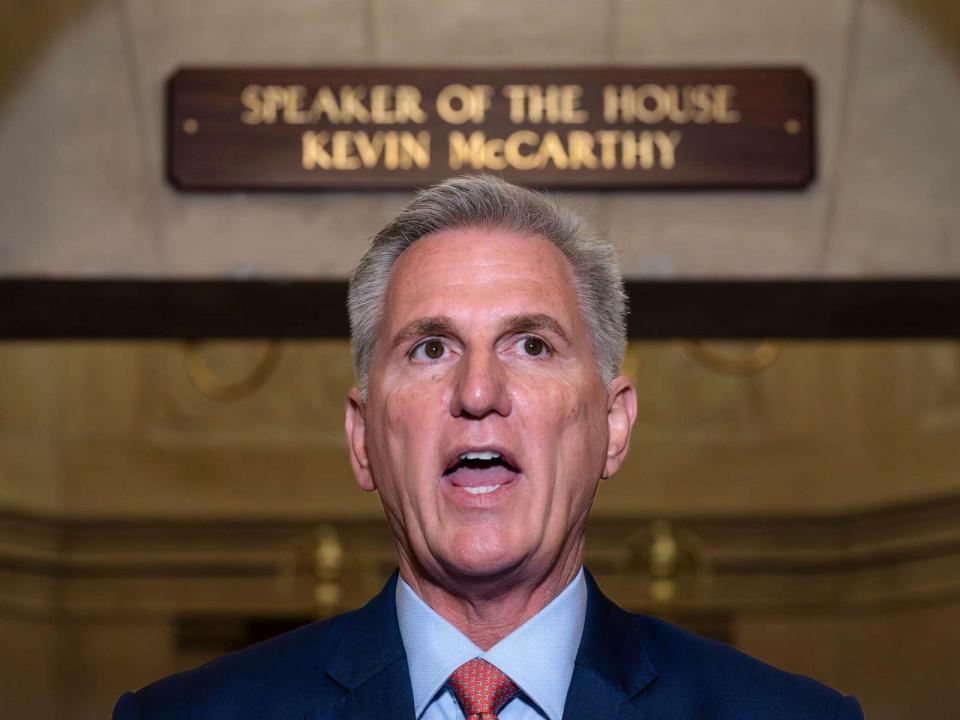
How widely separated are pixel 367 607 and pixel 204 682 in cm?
20

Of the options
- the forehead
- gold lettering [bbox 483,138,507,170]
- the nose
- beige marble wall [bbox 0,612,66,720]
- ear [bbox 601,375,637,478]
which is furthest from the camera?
beige marble wall [bbox 0,612,66,720]

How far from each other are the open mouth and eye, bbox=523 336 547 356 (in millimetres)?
134

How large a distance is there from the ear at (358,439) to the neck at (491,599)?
4.8 inches

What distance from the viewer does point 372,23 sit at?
3355 millimetres

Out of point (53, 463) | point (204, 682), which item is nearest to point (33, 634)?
point (53, 463)

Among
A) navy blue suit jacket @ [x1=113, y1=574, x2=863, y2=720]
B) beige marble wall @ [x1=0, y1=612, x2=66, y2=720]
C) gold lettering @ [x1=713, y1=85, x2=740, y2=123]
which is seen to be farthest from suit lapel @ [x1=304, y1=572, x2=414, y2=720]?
beige marble wall @ [x1=0, y1=612, x2=66, y2=720]

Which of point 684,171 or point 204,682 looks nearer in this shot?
point 204,682

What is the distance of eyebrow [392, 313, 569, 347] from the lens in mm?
1738

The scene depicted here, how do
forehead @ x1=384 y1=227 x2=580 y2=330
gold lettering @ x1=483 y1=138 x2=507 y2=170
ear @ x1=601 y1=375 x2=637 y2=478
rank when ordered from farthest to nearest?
gold lettering @ x1=483 y1=138 x2=507 y2=170 → ear @ x1=601 y1=375 x2=637 y2=478 → forehead @ x1=384 y1=227 x2=580 y2=330

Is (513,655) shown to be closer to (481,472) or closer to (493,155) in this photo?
(481,472)

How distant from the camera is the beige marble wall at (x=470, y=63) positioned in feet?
10.7

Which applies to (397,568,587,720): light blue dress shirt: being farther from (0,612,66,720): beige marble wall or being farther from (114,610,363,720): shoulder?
(0,612,66,720): beige marble wall

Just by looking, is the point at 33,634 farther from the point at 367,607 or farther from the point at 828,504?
the point at 367,607

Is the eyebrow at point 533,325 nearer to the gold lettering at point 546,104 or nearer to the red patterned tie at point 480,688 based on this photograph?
the red patterned tie at point 480,688
